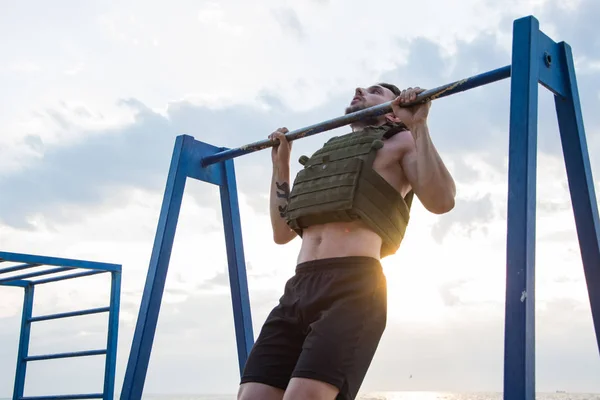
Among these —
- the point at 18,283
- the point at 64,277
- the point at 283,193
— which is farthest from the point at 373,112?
the point at 18,283

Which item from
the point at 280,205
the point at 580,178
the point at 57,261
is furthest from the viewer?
the point at 57,261

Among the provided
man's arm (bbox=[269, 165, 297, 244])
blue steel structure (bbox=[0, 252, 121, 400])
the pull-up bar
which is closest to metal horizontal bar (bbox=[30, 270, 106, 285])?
blue steel structure (bbox=[0, 252, 121, 400])

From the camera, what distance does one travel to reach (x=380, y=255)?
Answer: 270 cm

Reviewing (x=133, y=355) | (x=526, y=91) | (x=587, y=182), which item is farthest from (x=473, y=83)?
(x=133, y=355)

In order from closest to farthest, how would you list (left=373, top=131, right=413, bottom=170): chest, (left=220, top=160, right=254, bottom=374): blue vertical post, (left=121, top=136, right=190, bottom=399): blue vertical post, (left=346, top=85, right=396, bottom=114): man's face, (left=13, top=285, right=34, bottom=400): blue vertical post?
(left=373, top=131, right=413, bottom=170): chest, (left=346, top=85, right=396, bottom=114): man's face, (left=121, top=136, right=190, bottom=399): blue vertical post, (left=220, top=160, right=254, bottom=374): blue vertical post, (left=13, top=285, right=34, bottom=400): blue vertical post

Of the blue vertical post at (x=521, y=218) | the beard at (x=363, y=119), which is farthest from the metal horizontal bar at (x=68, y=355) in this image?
the blue vertical post at (x=521, y=218)

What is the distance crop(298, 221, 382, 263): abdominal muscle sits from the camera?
8.31 feet

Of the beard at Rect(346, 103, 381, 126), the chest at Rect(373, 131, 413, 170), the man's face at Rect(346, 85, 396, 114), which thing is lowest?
the chest at Rect(373, 131, 413, 170)

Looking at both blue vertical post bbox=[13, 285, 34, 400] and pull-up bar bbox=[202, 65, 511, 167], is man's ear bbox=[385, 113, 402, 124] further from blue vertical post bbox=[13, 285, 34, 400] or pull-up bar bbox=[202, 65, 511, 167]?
blue vertical post bbox=[13, 285, 34, 400]

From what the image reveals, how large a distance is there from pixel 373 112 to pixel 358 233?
2.27 feet

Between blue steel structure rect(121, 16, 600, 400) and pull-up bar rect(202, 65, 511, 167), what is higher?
pull-up bar rect(202, 65, 511, 167)

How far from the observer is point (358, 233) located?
8.43ft

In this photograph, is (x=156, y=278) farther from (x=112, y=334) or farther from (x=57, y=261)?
(x=112, y=334)

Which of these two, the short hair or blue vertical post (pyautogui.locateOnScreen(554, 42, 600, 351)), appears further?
the short hair
